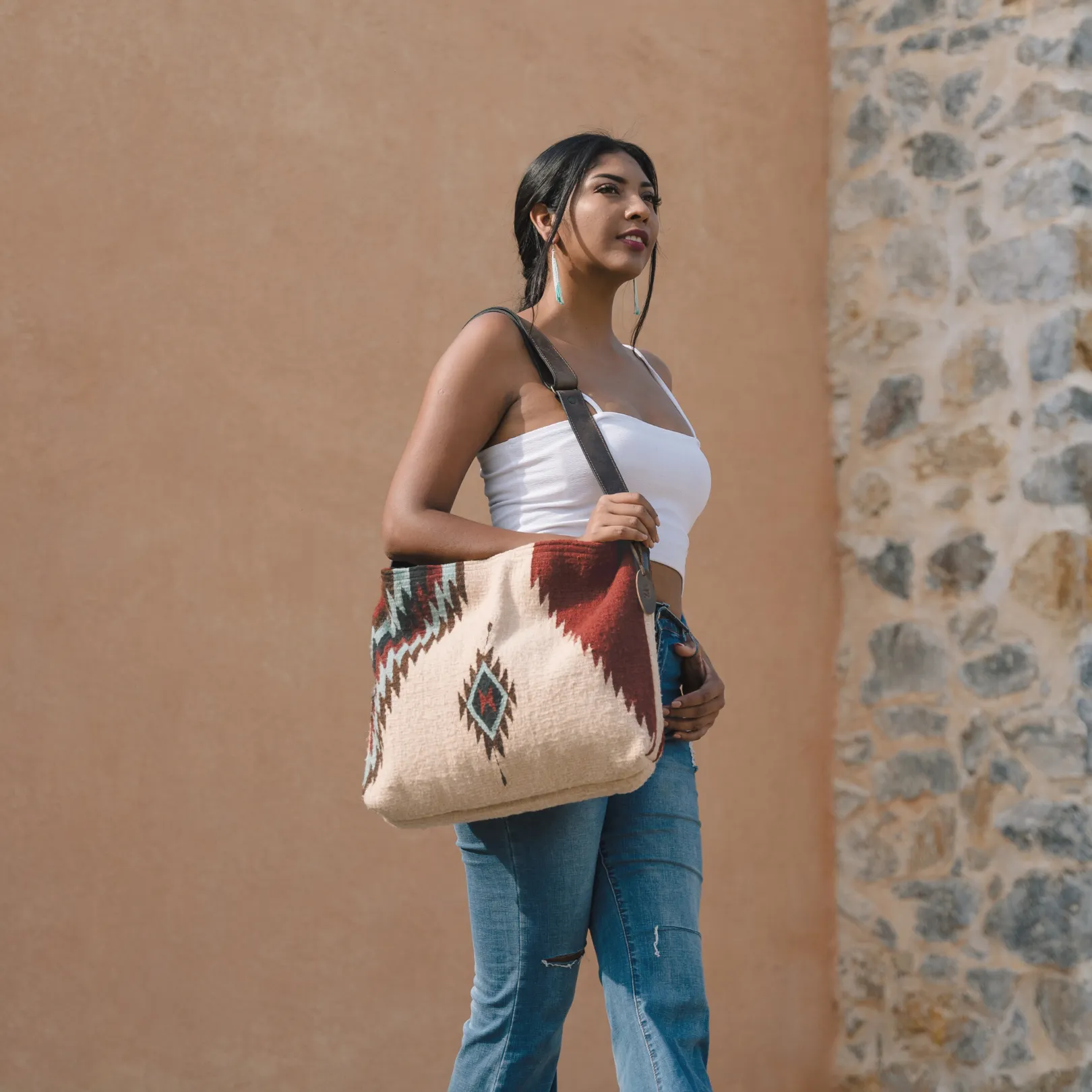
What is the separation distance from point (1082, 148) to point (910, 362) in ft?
2.39

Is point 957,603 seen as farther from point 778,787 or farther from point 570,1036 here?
point 570,1036

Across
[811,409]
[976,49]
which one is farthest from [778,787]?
[976,49]

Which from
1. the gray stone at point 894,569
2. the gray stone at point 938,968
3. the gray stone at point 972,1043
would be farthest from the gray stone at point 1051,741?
the gray stone at point 972,1043

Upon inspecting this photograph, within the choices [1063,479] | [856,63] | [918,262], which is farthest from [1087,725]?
[856,63]

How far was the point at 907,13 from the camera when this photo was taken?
418cm

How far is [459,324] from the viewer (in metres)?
3.53

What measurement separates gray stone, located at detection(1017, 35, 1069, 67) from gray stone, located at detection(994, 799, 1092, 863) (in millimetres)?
2008

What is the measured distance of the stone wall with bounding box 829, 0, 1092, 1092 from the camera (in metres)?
3.71

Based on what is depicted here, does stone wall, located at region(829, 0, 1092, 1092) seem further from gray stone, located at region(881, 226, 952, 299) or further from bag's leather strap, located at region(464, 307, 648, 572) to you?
bag's leather strap, located at region(464, 307, 648, 572)

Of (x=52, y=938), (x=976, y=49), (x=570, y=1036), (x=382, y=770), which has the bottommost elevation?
(x=570, y=1036)

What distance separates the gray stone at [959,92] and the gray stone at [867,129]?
180mm

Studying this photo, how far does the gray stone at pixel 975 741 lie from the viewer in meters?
3.84

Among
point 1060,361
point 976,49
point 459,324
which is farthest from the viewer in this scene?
point 976,49

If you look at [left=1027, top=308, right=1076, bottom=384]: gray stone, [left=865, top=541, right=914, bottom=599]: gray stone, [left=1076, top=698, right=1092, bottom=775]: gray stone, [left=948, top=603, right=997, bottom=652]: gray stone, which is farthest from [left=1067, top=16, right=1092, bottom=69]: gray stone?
[left=1076, top=698, right=1092, bottom=775]: gray stone
